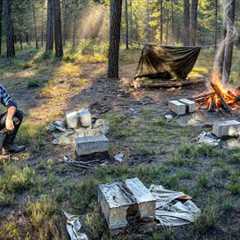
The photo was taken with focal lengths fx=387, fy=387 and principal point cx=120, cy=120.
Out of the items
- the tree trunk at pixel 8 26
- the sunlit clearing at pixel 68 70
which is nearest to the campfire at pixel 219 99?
the sunlit clearing at pixel 68 70

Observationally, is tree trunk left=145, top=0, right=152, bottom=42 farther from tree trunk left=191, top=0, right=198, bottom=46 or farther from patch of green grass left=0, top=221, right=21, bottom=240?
patch of green grass left=0, top=221, right=21, bottom=240

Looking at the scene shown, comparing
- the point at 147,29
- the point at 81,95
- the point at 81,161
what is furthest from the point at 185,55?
the point at 147,29

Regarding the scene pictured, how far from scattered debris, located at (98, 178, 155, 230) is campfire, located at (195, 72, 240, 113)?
15.2 ft

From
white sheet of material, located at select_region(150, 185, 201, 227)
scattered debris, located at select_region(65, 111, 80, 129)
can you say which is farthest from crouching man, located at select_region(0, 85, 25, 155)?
white sheet of material, located at select_region(150, 185, 201, 227)

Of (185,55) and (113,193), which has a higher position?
(185,55)

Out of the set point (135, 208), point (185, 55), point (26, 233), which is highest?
point (185, 55)

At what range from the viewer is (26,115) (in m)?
8.37

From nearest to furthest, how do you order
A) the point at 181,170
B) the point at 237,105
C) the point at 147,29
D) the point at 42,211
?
the point at 42,211 → the point at 181,170 → the point at 237,105 → the point at 147,29

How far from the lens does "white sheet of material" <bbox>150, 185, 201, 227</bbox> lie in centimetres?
374

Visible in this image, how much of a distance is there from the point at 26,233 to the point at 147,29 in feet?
141

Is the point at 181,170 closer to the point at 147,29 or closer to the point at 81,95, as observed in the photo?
the point at 81,95

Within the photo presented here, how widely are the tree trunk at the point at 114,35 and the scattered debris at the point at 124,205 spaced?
28.2 feet

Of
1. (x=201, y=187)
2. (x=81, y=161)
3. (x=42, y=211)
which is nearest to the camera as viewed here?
(x=42, y=211)

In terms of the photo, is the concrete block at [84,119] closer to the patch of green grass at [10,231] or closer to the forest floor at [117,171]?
the forest floor at [117,171]
